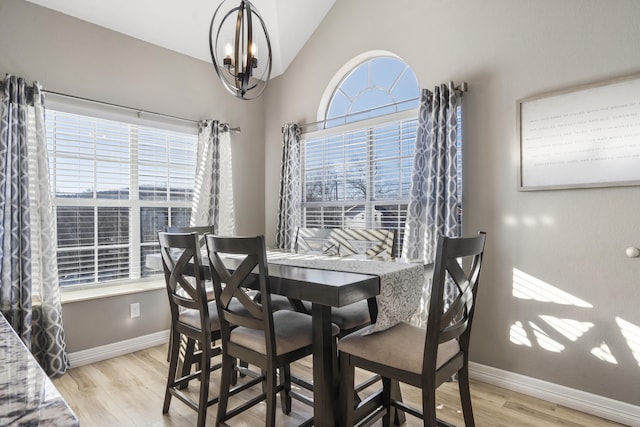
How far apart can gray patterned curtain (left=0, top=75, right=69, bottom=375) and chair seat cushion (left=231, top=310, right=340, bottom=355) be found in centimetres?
173

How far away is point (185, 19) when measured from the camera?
338cm

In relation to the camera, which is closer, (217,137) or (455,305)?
(455,305)

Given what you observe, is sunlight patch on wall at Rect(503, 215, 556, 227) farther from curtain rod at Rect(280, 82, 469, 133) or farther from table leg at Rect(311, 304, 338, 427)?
table leg at Rect(311, 304, 338, 427)

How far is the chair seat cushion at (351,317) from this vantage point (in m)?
2.07

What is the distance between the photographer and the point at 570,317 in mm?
2311

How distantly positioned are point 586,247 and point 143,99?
3604mm

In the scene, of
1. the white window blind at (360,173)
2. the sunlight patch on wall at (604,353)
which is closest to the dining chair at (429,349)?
the sunlight patch on wall at (604,353)

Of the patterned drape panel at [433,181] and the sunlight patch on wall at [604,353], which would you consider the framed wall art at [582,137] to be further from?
the sunlight patch on wall at [604,353]

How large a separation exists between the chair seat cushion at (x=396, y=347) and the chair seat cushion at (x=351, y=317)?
303 millimetres

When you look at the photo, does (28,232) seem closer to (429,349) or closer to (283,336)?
(283,336)

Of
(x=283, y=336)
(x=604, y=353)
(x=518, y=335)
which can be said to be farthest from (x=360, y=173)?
(x=604, y=353)

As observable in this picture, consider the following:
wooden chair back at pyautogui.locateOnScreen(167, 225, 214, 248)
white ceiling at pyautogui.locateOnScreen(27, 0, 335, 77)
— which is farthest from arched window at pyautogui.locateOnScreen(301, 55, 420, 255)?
wooden chair back at pyautogui.locateOnScreen(167, 225, 214, 248)

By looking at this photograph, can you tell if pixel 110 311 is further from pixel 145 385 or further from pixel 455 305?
pixel 455 305

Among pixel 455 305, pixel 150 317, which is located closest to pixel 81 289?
pixel 150 317
